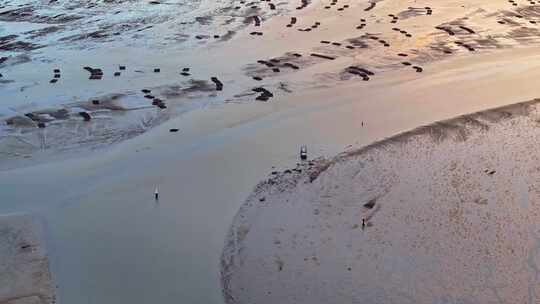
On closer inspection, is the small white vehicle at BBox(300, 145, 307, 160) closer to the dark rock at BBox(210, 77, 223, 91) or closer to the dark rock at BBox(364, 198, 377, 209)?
the dark rock at BBox(364, 198, 377, 209)

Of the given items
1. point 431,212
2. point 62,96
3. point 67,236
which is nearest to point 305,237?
point 431,212

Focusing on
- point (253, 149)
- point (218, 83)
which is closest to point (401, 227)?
point (253, 149)

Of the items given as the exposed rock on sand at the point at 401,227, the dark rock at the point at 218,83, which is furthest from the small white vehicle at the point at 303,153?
the dark rock at the point at 218,83

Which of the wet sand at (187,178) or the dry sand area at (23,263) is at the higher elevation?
the dry sand area at (23,263)

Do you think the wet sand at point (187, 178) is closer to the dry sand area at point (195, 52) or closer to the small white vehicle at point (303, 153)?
the small white vehicle at point (303, 153)

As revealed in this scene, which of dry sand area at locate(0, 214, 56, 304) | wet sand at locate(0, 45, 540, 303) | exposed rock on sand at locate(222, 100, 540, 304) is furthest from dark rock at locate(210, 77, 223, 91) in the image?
dry sand area at locate(0, 214, 56, 304)

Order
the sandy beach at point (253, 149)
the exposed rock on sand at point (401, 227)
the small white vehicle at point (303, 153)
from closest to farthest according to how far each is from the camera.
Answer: the exposed rock on sand at point (401, 227), the sandy beach at point (253, 149), the small white vehicle at point (303, 153)

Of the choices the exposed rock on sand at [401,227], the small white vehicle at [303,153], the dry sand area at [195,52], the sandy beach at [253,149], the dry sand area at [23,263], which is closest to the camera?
the dry sand area at [23,263]

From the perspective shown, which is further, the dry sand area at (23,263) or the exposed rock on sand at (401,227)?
the exposed rock on sand at (401,227)
